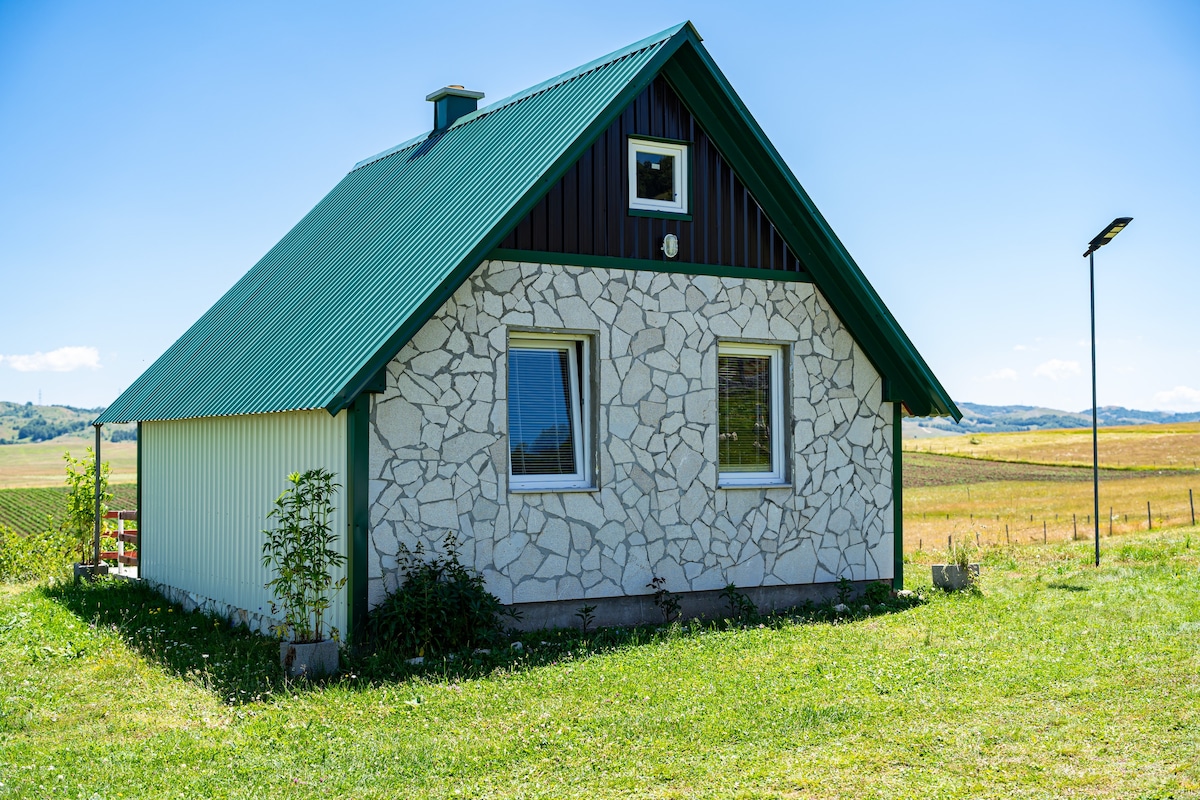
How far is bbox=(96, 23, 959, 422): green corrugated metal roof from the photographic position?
36.1 ft

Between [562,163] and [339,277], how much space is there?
3289mm

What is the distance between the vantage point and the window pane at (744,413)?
13.3 m

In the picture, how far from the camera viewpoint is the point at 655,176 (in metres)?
12.9

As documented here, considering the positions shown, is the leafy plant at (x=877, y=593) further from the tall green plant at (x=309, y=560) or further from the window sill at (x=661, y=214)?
the tall green plant at (x=309, y=560)

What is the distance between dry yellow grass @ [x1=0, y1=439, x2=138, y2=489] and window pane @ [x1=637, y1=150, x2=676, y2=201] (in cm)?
7835

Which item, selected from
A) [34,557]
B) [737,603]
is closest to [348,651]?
[737,603]

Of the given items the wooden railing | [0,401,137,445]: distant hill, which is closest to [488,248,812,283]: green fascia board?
the wooden railing

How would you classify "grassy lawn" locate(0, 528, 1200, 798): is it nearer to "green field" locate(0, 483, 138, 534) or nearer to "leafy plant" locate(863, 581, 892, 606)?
"leafy plant" locate(863, 581, 892, 606)

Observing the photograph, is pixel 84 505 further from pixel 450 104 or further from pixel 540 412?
pixel 540 412

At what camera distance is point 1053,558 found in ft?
63.6

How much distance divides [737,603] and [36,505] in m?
52.2

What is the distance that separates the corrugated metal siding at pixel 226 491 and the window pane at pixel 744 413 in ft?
15.1

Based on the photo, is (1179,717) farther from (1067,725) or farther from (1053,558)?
(1053,558)

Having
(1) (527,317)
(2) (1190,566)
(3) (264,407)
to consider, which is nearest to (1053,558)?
(2) (1190,566)
